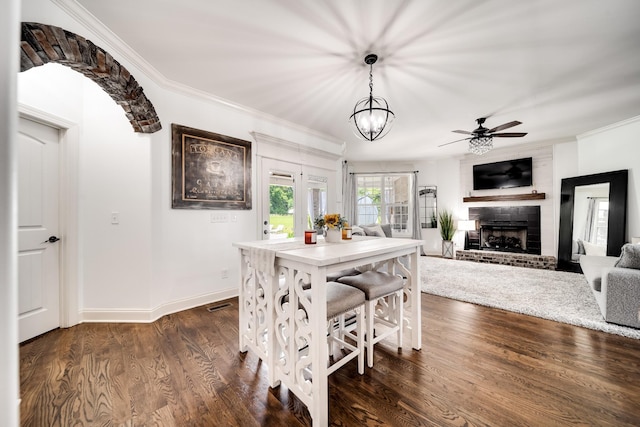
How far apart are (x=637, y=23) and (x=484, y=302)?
2.78 meters

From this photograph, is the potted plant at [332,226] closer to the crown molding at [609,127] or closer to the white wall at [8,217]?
the white wall at [8,217]

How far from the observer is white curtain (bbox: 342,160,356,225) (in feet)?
19.6

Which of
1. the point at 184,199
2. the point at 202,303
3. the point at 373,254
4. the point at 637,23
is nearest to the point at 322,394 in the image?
the point at 373,254

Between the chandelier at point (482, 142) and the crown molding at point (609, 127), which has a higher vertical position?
the crown molding at point (609, 127)

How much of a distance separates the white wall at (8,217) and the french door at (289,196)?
2734 mm

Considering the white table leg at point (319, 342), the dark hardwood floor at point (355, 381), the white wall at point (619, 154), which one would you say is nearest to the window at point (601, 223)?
the white wall at point (619, 154)

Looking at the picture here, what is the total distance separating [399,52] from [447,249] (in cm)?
509

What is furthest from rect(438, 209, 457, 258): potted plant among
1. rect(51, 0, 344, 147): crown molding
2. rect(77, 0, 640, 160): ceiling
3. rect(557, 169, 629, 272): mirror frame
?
rect(51, 0, 344, 147): crown molding

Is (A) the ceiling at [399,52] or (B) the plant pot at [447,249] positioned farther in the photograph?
(B) the plant pot at [447,249]

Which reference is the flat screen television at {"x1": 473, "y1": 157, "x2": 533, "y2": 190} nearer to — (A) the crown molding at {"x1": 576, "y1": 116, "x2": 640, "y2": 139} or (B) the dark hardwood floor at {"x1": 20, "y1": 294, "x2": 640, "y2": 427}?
(A) the crown molding at {"x1": 576, "y1": 116, "x2": 640, "y2": 139}

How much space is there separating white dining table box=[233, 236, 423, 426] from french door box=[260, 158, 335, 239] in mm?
1703

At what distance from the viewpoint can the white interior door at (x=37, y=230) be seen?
202cm

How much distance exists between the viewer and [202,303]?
2.82 metres

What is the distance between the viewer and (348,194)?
605 cm
